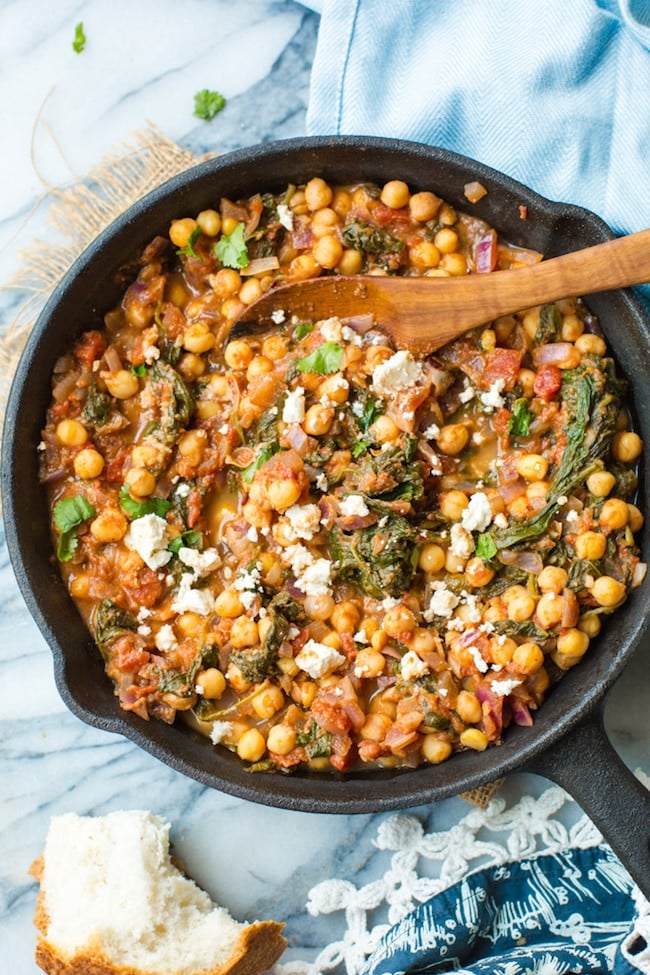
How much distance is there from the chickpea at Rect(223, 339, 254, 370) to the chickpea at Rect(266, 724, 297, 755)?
1.69m

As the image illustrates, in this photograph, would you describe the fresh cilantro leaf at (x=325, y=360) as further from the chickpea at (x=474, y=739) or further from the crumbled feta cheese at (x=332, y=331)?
the chickpea at (x=474, y=739)

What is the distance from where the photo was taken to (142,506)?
499cm

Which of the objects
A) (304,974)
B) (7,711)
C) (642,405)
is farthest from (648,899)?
(7,711)

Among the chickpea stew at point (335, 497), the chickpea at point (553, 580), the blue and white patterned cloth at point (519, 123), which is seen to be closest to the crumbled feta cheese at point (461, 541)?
the chickpea stew at point (335, 497)

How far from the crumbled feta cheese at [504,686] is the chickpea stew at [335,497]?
11 millimetres

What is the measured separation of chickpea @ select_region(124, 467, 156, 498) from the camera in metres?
4.91

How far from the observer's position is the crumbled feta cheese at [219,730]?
197 inches

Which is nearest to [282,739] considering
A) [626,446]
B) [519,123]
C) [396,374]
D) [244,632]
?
[244,632]

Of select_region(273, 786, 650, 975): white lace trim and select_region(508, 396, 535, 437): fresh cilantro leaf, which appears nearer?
select_region(508, 396, 535, 437): fresh cilantro leaf

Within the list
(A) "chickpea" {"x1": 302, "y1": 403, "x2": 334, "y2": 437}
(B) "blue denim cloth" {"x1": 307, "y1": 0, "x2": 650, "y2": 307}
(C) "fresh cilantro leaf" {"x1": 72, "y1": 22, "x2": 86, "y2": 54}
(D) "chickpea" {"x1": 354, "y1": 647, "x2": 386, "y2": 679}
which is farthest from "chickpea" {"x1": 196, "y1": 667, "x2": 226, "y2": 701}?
(C) "fresh cilantro leaf" {"x1": 72, "y1": 22, "x2": 86, "y2": 54}

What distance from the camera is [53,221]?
5578mm

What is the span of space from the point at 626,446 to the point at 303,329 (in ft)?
5.24

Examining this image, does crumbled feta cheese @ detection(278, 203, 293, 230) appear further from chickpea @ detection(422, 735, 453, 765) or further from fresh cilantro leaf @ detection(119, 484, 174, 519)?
chickpea @ detection(422, 735, 453, 765)

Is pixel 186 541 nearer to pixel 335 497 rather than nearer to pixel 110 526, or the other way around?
pixel 110 526
